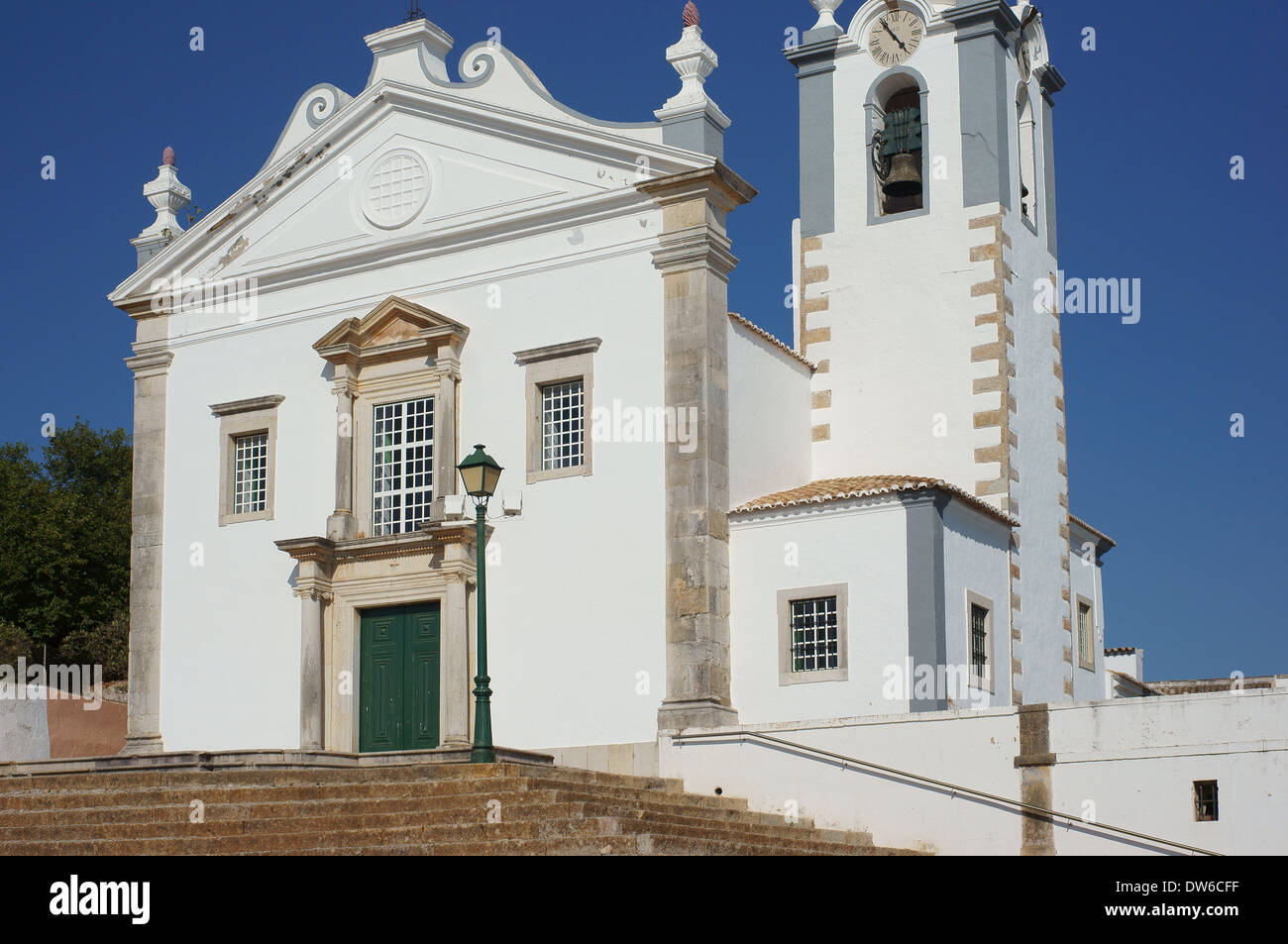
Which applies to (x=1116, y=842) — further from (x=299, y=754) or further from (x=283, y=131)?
Answer: (x=283, y=131)

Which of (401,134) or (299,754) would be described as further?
(401,134)

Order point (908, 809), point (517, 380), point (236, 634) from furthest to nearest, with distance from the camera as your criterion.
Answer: point (236, 634)
point (517, 380)
point (908, 809)

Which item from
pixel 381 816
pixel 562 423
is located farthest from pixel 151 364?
pixel 381 816

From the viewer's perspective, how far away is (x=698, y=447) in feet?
64.6

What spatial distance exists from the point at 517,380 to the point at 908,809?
7145 millimetres

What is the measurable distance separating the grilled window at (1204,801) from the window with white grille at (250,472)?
12396 millimetres

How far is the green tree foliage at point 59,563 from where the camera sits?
37000 mm

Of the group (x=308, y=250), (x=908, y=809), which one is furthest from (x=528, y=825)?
(x=308, y=250)

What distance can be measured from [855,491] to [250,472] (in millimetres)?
8220

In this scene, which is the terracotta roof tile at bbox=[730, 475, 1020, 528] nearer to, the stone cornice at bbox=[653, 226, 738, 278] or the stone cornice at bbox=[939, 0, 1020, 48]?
the stone cornice at bbox=[653, 226, 738, 278]

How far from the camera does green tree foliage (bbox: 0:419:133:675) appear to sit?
1457 inches

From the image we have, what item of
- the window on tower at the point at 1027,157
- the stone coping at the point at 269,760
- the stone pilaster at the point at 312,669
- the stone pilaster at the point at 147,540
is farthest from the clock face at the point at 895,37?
the stone coping at the point at 269,760

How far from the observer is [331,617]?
21.7 metres

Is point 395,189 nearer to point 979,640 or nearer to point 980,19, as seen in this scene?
point 980,19
